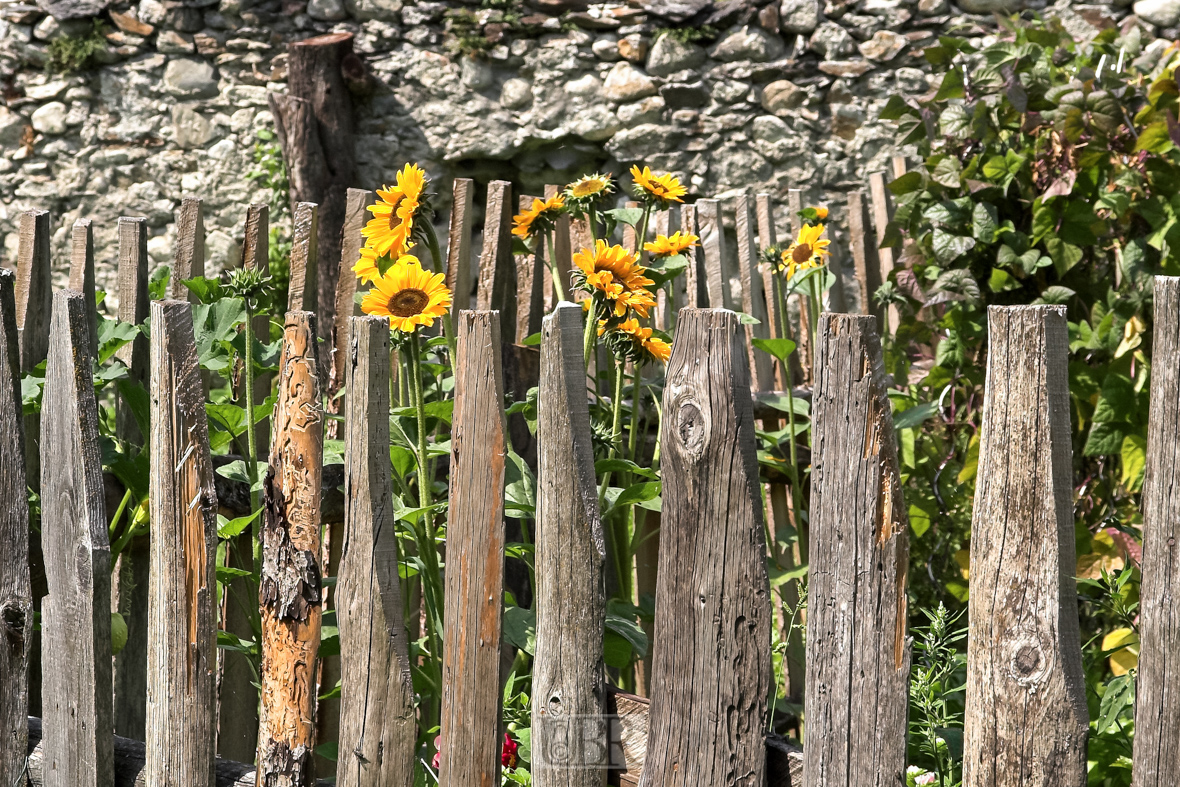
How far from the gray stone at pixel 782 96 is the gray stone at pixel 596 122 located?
0.71m

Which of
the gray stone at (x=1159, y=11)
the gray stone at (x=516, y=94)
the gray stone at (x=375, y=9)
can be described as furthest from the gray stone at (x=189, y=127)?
→ the gray stone at (x=1159, y=11)

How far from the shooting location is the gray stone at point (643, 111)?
16.0ft

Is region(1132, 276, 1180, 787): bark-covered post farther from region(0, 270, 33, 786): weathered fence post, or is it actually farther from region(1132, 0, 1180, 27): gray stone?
region(1132, 0, 1180, 27): gray stone

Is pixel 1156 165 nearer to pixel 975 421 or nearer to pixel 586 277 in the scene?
pixel 975 421

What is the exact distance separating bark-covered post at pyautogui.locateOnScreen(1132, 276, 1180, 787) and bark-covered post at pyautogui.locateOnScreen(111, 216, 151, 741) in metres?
1.39

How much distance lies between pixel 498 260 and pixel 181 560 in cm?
116

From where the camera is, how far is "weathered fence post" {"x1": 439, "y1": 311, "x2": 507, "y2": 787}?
1.11 m

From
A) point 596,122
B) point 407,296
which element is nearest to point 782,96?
point 596,122

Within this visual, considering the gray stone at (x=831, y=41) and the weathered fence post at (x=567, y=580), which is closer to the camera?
the weathered fence post at (x=567, y=580)

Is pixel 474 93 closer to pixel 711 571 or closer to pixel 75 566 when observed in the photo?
pixel 75 566

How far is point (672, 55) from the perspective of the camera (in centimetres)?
483

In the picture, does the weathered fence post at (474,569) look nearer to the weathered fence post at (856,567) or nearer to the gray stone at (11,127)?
the weathered fence post at (856,567)

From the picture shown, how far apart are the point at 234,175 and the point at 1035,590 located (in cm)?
511

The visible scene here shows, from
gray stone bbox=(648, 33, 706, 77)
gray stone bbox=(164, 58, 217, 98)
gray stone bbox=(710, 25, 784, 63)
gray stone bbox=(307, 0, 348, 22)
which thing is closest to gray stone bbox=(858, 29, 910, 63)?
gray stone bbox=(710, 25, 784, 63)
